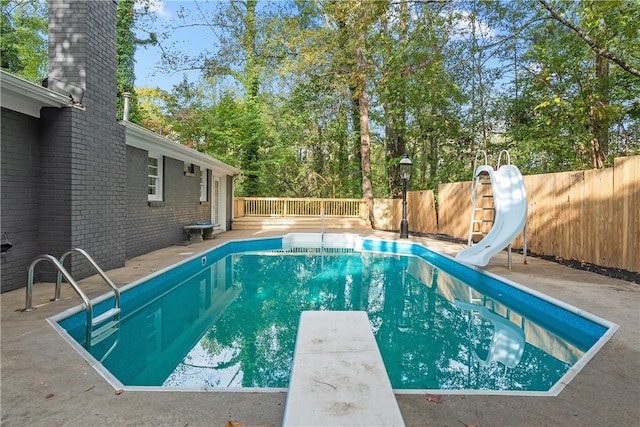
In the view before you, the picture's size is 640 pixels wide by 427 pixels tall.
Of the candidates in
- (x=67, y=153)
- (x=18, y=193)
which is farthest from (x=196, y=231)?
(x=18, y=193)

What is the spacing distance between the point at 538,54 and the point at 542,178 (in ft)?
13.7

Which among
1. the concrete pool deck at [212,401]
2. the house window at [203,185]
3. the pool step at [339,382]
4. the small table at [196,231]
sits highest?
the house window at [203,185]

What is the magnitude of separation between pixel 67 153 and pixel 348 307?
425 cm

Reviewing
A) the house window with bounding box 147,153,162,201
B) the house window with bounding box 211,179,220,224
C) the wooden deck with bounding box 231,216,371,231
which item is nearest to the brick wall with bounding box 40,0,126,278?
the house window with bounding box 147,153,162,201

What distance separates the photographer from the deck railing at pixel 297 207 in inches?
627

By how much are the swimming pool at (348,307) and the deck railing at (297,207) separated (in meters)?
8.76

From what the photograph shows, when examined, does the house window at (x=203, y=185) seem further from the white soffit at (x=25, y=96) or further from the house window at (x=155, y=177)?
the white soffit at (x=25, y=96)

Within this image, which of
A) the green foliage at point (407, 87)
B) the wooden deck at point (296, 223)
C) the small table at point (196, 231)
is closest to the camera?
the green foliage at point (407, 87)

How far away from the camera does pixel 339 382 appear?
1.92 metres

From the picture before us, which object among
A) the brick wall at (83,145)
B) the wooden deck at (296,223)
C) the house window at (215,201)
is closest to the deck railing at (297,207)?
the wooden deck at (296,223)

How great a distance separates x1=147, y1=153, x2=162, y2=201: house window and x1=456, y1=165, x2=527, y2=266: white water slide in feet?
22.4

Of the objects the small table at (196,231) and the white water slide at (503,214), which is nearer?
the white water slide at (503,214)

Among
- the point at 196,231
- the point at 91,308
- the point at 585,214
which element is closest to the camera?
the point at 91,308

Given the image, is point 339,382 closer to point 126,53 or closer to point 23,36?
point 126,53
